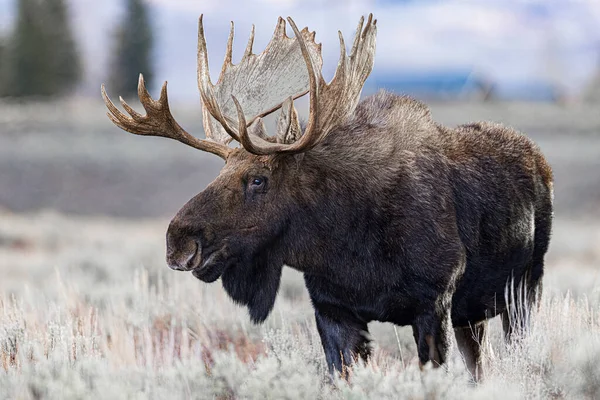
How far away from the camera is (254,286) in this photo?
5047 mm

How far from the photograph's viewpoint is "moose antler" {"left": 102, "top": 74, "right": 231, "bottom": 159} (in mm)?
5043

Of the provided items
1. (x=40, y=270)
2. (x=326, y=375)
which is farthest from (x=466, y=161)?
(x=40, y=270)

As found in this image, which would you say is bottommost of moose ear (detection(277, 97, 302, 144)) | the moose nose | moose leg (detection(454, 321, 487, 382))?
moose leg (detection(454, 321, 487, 382))

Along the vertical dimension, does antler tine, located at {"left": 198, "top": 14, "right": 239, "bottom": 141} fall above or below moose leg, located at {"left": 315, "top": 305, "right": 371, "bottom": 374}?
above

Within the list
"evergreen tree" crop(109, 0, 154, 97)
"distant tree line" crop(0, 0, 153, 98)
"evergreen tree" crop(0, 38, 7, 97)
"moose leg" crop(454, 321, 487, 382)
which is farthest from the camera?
"evergreen tree" crop(109, 0, 154, 97)

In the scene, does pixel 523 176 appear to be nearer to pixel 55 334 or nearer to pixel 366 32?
pixel 366 32

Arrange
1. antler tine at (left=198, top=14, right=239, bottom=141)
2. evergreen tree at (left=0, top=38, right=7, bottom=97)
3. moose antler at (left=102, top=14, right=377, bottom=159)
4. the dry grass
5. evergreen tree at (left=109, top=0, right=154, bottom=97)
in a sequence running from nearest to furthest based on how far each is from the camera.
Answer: the dry grass, moose antler at (left=102, top=14, right=377, bottom=159), antler tine at (left=198, top=14, right=239, bottom=141), evergreen tree at (left=0, top=38, right=7, bottom=97), evergreen tree at (left=109, top=0, right=154, bottom=97)

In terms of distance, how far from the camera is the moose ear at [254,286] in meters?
4.95

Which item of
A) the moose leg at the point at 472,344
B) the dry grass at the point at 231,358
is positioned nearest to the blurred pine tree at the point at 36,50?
A: the dry grass at the point at 231,358

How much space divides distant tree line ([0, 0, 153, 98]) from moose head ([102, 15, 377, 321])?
37385 millimetres

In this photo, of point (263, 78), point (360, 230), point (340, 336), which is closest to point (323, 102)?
point (360, 230)

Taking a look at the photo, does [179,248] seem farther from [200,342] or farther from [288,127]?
[200,342]

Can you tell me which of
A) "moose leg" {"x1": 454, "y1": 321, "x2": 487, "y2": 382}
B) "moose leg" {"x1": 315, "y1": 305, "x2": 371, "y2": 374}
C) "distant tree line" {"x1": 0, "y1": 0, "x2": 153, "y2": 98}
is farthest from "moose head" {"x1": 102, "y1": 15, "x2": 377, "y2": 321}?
"distant tree line" {"x1": 0, "y1": 0, "x2": 153, "y2": 98}

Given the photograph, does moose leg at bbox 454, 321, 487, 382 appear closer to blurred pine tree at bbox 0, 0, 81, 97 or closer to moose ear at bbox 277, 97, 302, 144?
moose ear at bbox 277, 97, 302, 144
